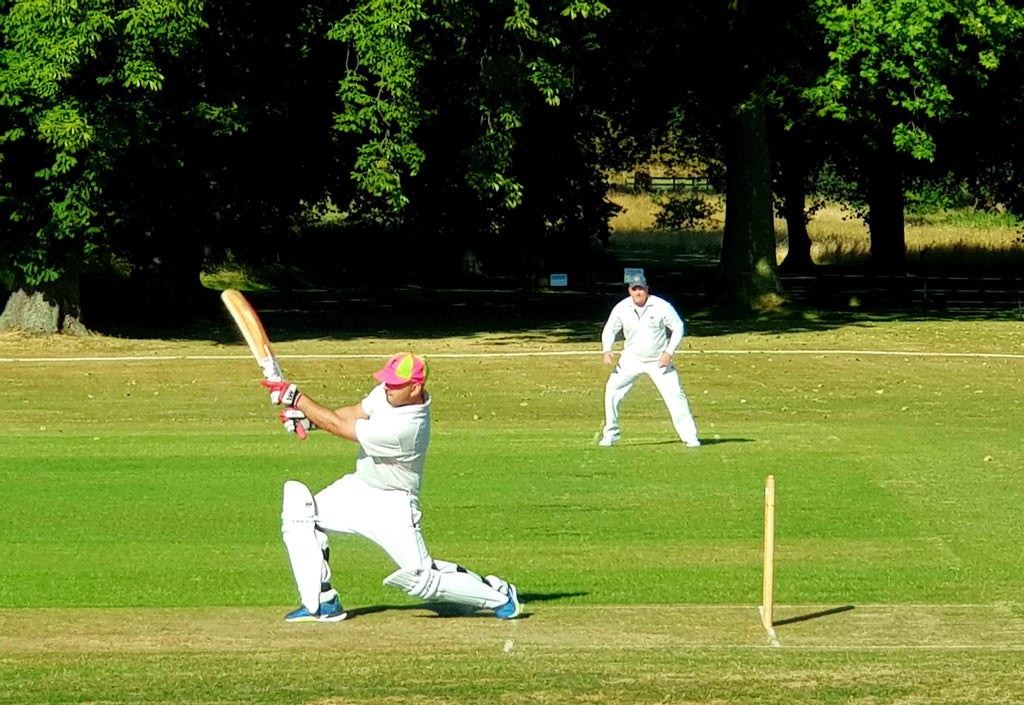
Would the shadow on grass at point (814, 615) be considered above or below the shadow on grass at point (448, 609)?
below

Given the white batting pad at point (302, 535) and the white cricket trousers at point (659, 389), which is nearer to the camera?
the white batting pad at point (302, 535)

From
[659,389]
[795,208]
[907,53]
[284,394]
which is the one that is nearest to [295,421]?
[284,394]

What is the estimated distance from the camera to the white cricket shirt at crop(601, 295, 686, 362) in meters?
20.5

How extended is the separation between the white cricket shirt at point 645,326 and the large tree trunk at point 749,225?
23174 millimetres

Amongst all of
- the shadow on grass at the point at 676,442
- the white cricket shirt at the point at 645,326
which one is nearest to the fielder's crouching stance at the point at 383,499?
the white cricket shirt at the point at 645,326

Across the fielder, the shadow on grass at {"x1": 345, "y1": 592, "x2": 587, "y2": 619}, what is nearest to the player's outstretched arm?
the shadow on grass at {"x1": 345, "y1": 592, "x2": 587, "y2": 619}

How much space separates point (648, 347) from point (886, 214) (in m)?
34.8

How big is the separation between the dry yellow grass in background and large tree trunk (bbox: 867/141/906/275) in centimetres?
710

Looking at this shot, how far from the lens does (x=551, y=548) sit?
14.4 metres

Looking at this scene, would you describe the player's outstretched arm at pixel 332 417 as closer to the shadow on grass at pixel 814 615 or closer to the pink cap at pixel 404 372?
the pink cap at pixel 404 372

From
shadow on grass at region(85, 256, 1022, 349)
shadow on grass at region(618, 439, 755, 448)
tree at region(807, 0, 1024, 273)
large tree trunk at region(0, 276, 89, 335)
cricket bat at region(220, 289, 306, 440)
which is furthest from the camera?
shadow on grass at region(85, 256, 1022, 349)

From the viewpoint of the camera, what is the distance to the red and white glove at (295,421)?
9773mm

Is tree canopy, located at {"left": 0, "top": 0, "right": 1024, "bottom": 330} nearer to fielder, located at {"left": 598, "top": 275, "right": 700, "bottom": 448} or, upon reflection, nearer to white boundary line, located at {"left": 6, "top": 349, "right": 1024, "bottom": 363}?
white boundary line, located at {"left": 6, "top": 349, "right": 1024, "bottom": 363}

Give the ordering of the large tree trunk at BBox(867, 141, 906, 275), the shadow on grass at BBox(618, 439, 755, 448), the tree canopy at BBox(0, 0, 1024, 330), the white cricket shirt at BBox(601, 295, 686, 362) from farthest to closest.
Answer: the large tree trunk at BBox(867, 141, 906, 275), the tree canopy at BBox(0, 0, 1024, 330), the shadow on grass at BBox(618, 439, 755, 448), the white cricket shirt at BBox(601, 295, 686, 362)
